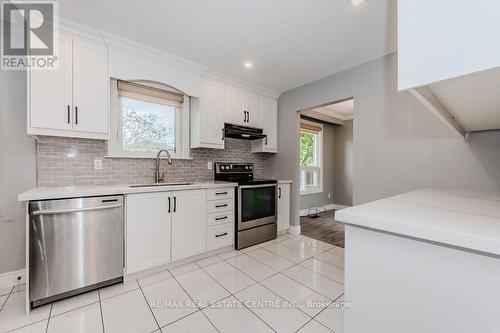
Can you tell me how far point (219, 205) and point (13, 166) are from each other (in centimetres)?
207

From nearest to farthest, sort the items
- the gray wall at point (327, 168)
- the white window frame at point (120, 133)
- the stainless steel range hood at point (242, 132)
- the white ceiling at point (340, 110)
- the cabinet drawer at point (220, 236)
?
the white window frame at point (120, 133) < the cabinet drawer at point (220, 236) < the stainless steel range hood at point (242, 132) < the white ceiling at point (340, 110) < the gray wall at point (327, 168)

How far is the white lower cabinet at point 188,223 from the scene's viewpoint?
233cm

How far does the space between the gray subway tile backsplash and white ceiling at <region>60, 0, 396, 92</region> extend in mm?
1215

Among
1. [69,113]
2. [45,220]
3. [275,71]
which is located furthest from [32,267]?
[275,71]

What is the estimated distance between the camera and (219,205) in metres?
2.73

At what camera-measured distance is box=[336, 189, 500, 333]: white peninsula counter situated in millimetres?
546

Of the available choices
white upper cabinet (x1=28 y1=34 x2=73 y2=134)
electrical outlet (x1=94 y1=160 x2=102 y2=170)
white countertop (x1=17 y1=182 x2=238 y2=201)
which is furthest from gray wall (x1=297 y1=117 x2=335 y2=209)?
white upper cabinet (x1=28 y1=34 x2=73 y2=134)

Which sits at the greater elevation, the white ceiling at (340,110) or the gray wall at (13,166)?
the white ceiling at (340,110)

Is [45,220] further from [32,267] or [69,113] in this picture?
[69,113]

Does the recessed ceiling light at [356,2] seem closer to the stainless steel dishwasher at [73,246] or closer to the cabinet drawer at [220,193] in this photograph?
the cabinet drawer at [220,193]

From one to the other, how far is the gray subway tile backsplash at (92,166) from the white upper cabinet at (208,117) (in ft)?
0.92

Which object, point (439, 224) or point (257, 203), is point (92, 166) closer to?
point (257, 203)

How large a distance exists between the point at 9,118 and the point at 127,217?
1.46 metres

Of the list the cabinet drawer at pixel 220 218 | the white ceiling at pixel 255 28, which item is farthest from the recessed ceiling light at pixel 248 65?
the cabinet drawer at pixel 220 218
